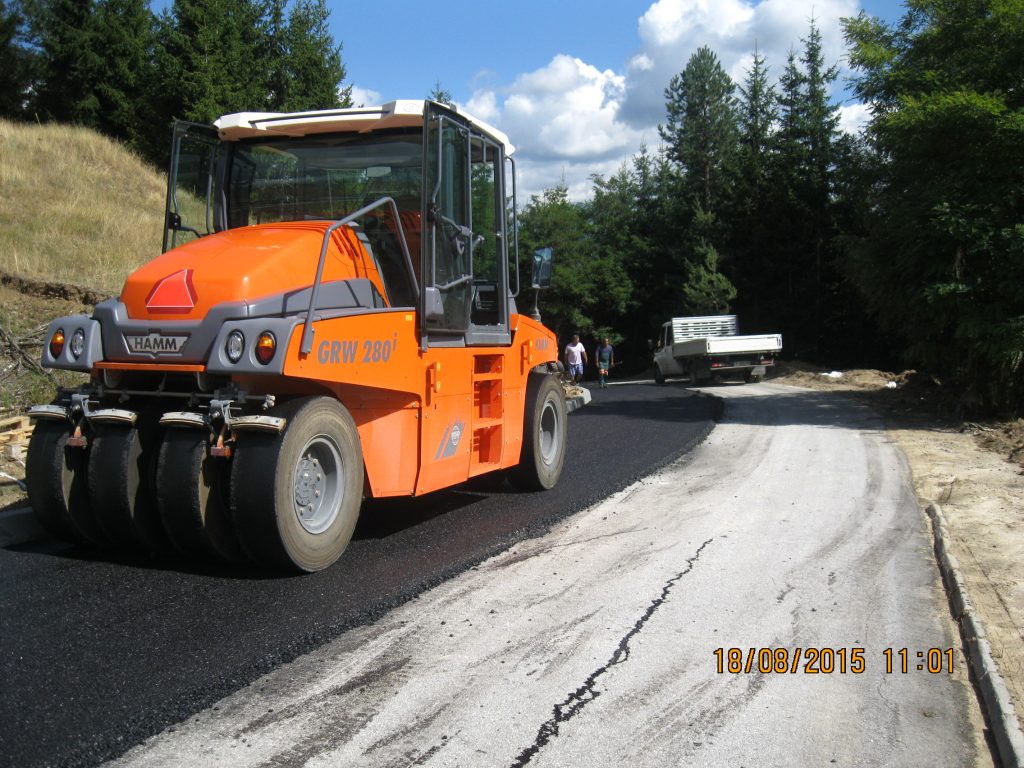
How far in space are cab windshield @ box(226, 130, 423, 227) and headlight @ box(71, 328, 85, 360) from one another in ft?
6.41

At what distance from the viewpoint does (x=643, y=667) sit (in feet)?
13.9

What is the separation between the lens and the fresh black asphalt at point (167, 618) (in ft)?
11.6

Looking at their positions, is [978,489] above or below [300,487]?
below

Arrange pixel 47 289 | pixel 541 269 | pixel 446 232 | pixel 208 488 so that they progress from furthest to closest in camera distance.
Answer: pixel 47 289 < pixel 541 269 < pixel 446 232 < pixel 208 488

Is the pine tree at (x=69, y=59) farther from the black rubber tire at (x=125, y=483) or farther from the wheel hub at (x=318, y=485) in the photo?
the wheel hub at (x=318, y=485)

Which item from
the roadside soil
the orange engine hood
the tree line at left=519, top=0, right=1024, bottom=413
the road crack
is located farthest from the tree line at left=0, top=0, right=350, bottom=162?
the road crack

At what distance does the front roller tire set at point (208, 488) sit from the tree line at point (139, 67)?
2619cm

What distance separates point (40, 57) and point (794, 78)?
36.0 meters

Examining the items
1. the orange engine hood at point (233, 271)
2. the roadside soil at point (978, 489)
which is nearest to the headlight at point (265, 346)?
the orange engine hood at point (233, 271)

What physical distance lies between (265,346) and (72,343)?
4.84 feet

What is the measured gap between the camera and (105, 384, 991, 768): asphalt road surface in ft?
11.2

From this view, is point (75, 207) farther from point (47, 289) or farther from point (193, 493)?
point (193, 493)

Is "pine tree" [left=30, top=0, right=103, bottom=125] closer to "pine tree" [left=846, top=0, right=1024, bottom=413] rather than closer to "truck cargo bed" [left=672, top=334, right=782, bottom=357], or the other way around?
"truck cargo bed" [left=672, top=334, right=782, bottom=357]
